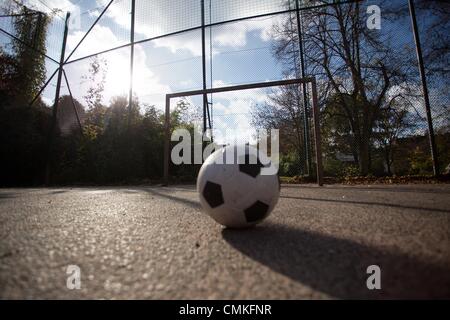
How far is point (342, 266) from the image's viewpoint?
110cm

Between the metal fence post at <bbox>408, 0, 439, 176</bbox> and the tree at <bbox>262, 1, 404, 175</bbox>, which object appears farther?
the tree at <bbox>262, 1, 404, 175</bbox>

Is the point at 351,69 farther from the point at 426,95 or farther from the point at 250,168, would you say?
the point at 250,168

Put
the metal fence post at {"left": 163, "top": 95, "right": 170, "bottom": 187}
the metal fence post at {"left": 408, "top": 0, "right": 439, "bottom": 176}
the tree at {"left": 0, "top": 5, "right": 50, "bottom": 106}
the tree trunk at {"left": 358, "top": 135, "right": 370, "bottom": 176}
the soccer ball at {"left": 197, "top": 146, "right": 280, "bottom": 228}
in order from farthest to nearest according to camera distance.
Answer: the tree at {"left": 0, "top": 5, "right": 50, "bottom": 106}
the tree trunk at {"left": 358, "top": 135, "right": 370, "bottom": 176}
the metal fence post at {"left": 163, "top": 95, "right": 170, "bottom": 187}
the metal fence post at {"left": 408, "top": 0, "right": 439, "bottom": 176}
the soccer ball at {"left": 197, "top": 146, "right": 280, "bottom": 228}

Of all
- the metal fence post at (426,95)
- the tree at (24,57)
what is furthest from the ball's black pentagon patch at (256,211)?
the tree at (24,57)

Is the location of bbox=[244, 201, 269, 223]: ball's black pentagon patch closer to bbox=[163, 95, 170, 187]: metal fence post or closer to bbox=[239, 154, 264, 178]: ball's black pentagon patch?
bbox=[239, 154, 264, 178]: ball's black pentagon patch

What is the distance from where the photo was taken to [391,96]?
966cm

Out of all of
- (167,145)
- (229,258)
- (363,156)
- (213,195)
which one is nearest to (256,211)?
(213,195)

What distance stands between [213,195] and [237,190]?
0.18 meters

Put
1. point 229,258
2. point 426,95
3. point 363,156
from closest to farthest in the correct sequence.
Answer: point 229,258, point 426,95, point 363,156

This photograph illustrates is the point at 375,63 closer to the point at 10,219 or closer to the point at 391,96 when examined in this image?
the point at 391,96

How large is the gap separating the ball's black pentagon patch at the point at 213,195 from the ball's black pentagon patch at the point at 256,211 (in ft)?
0.65

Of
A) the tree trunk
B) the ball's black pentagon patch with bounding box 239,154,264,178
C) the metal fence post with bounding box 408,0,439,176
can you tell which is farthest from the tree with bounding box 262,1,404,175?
the ball's black pentagon patch with bounding box 239,154,264,178

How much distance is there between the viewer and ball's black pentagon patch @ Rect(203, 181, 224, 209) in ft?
5.82

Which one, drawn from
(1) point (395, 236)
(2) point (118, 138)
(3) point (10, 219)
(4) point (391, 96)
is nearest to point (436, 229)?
(1) point (395, 236)
